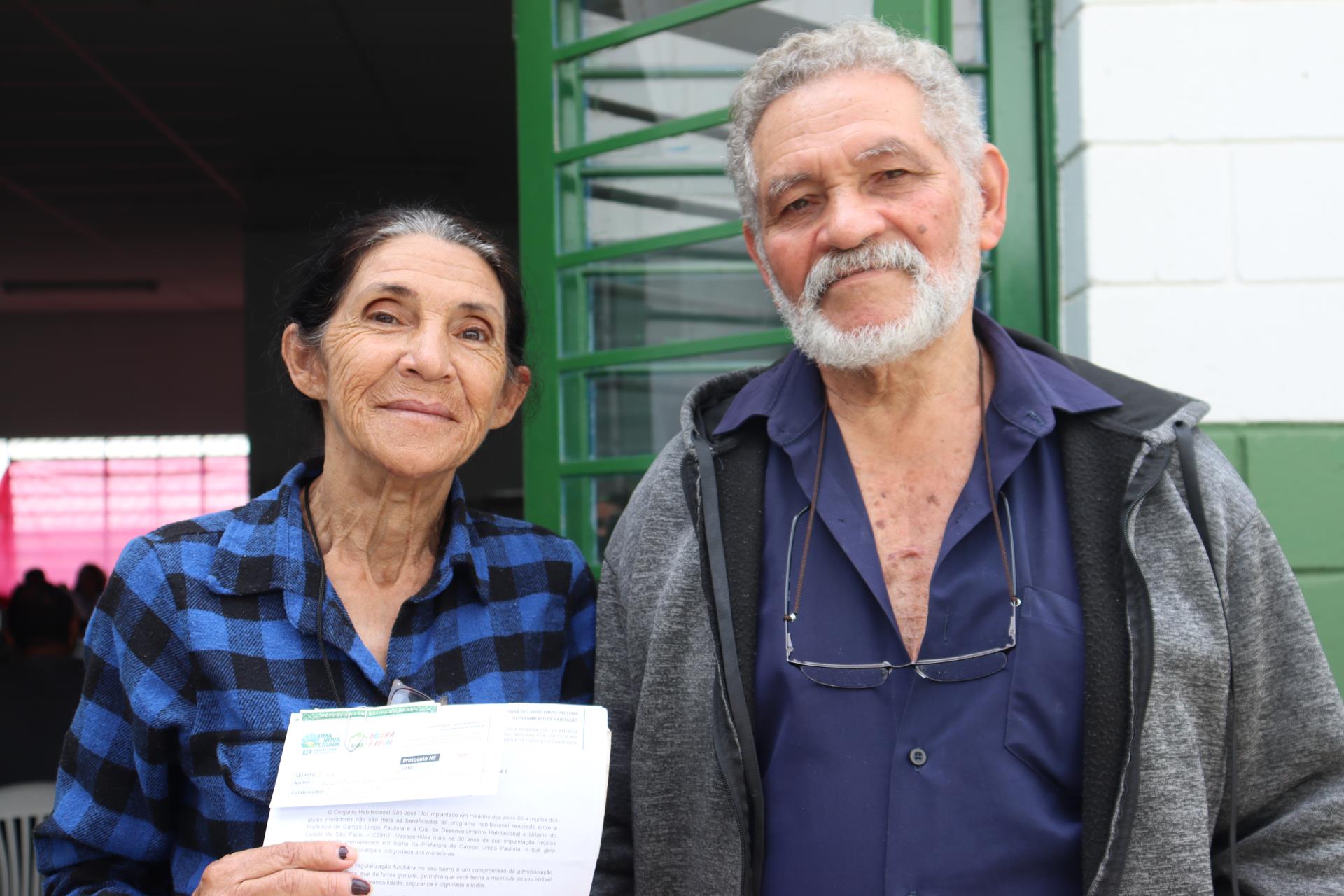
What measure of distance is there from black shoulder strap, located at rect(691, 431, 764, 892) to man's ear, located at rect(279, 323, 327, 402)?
679 mm

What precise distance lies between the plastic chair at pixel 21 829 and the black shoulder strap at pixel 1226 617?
4.12 m

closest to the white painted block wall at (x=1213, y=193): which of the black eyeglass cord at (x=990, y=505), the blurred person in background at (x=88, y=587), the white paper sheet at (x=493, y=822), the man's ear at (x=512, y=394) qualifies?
the black eyeglass cord at (x=990, y=505)

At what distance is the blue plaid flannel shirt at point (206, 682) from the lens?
1551 mm

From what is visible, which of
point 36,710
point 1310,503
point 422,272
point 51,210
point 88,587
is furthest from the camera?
point 88,587

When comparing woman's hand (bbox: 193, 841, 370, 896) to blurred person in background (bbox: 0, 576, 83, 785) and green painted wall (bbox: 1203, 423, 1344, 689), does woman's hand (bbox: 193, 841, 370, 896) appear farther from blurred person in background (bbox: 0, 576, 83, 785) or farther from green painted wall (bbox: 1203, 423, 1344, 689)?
blurred person in background (bbox: 0, 576, 83, 785)

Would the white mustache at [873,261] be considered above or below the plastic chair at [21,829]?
above

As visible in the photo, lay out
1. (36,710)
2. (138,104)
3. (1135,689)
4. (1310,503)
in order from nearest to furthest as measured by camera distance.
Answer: (1135,689), (1310,503), (36,710), (138,104)

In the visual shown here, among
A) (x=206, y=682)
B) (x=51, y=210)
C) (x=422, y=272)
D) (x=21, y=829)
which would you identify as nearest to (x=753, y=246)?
(x=422, y=272)

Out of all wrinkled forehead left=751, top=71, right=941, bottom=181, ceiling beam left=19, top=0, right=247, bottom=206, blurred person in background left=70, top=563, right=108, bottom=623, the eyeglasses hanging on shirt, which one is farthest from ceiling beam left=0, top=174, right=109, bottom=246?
the eyeglasses hanging on shirt

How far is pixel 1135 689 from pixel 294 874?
3.73 feet

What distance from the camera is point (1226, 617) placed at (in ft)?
4.81

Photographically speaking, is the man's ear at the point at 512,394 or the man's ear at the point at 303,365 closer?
the man's ear at the point at 303,365

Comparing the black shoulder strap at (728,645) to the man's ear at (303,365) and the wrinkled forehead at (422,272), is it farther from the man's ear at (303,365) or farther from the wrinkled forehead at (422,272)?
the man's ear at (303,365)

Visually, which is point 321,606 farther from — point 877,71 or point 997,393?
point 877,71
